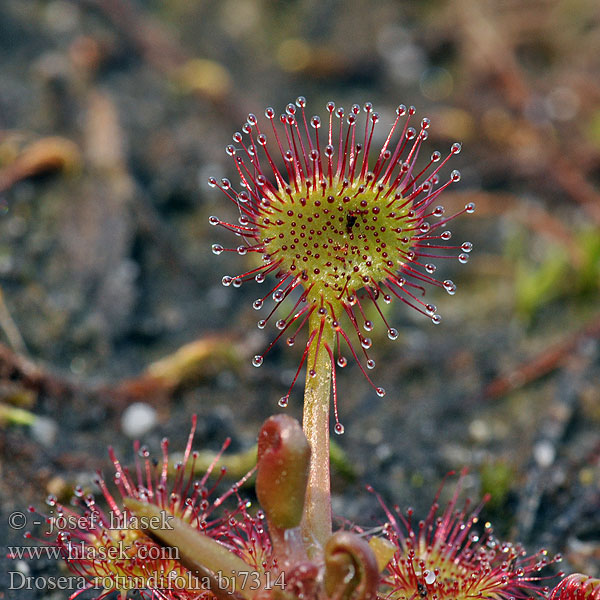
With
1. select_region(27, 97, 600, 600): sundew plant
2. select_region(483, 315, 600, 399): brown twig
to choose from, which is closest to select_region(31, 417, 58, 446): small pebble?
select_region(27, 97, 600, 600): sundew plant

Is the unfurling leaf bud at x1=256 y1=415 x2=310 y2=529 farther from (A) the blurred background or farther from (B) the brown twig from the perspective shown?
(B) the brown twig

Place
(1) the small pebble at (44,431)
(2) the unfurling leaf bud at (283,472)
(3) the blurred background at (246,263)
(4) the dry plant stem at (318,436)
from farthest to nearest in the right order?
(3) the blurred background at (246,263)
(1) the small pebble at (44,431)
(4) the dry plant stem at (318,436)
(2) the unfurling leaf bud at (283,472)

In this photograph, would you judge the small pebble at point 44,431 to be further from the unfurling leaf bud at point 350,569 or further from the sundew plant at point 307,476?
the unfurling leaf bud at point 350,569

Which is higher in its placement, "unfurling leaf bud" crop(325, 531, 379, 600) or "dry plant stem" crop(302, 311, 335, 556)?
"dry plant stem" crop(302, 311, 335, 556)

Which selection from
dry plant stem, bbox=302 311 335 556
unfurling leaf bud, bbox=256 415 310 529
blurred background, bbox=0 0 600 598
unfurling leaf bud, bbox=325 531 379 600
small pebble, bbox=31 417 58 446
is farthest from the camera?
blurred background, bbox=0 0 600 598

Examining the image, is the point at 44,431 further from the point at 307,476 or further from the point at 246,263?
the point at 246,263

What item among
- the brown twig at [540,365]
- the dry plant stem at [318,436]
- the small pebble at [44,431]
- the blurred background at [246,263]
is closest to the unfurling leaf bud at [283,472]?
the dry plant stem at [318,436]
